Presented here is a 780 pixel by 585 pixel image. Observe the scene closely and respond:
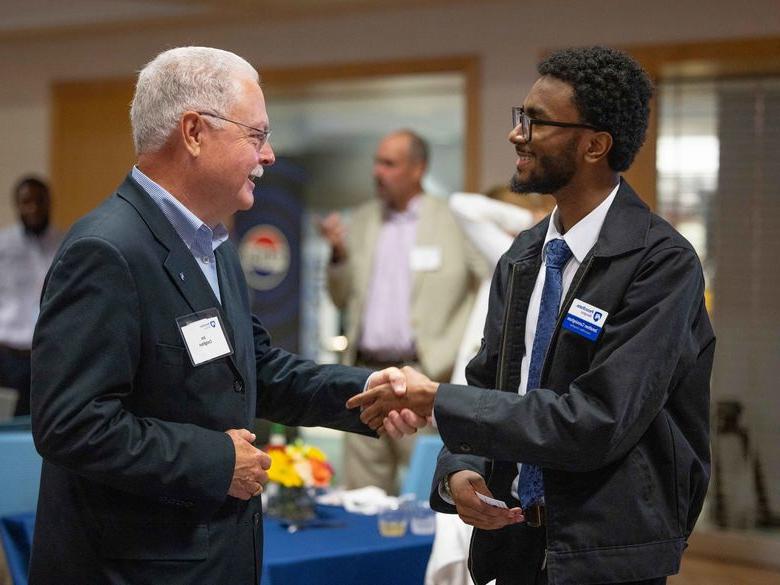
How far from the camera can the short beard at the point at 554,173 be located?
2.11 meters

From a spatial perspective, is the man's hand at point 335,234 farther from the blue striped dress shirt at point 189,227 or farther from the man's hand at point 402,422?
the blue striped dress shirt at point 189,227

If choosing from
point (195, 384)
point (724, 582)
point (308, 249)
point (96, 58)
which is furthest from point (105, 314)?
point (308, 249)

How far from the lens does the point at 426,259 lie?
5.63 meters

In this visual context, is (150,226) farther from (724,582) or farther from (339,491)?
(724,582)

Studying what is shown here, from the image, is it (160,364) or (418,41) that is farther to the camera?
(418,41)

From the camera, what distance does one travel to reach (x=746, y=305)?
6031 mm

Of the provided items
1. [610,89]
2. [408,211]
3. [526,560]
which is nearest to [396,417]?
[526,560]

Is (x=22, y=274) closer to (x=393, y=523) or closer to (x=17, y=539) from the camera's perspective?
(x=17, y=539)

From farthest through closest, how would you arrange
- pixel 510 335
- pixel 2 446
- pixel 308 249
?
pixel 308 249
pixel 2 446
pixel 510 335

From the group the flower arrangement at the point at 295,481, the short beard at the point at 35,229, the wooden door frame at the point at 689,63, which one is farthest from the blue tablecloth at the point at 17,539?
the short beard at the point at 35,229

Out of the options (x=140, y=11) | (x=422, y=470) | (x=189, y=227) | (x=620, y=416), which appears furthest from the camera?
(x=140, y=11)

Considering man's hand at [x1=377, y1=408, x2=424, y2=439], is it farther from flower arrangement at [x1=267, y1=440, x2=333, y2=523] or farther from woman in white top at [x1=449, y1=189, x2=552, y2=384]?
woman in white top at [x1=449, y1=189, x2=552, y2=384]

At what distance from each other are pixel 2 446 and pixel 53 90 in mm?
4972

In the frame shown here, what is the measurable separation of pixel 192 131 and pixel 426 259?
3614mm
